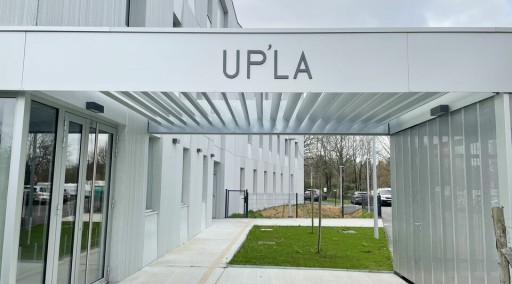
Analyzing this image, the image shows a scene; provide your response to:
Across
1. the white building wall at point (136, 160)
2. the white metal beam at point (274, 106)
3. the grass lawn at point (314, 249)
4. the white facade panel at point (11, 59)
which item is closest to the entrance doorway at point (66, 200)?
the white building wall at point (136, 160)

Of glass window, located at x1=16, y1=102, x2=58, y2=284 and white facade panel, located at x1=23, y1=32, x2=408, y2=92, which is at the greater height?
white facade panel, located at x1=23, y1=32, x2=408, y2=92

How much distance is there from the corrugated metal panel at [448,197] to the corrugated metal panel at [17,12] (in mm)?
5695

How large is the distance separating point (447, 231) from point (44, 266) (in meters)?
5.43

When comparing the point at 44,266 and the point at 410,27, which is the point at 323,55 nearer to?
the point at 410,27

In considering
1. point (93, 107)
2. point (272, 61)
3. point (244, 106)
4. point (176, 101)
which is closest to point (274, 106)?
point (244, 106)

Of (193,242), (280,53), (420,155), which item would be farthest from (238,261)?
(280,53)

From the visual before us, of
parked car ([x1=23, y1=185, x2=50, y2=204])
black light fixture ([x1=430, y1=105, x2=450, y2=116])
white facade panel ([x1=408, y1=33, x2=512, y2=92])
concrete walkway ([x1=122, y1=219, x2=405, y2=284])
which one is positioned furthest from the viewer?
concrete walkway ([x1=122, y1=219, x2=405, y2=284])

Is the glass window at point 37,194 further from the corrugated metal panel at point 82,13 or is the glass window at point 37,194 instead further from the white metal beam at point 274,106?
the white metal beam at point 274,106

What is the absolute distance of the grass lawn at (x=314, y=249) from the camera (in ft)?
30.5

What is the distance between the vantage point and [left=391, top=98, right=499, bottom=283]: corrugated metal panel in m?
4.75

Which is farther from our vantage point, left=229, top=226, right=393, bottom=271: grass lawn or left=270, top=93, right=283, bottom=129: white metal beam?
left=229, top=226, right=393, bottom=271: grass lawn

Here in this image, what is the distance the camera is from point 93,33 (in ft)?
14.4

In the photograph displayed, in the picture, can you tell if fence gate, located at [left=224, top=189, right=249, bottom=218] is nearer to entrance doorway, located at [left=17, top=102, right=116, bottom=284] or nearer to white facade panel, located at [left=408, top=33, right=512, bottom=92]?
entrance doorway, located at [left=17, top=102, right=116, bottom=284]

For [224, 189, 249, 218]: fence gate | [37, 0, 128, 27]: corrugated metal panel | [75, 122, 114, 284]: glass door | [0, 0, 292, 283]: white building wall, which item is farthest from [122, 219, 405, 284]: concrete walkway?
[224, 189, 249, 218]: fence gate
